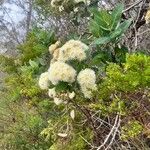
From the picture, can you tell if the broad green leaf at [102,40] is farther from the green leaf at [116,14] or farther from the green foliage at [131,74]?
the green foliage at [131,74]

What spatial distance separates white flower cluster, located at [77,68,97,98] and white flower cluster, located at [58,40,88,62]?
8 cm

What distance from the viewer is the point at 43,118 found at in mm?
5734

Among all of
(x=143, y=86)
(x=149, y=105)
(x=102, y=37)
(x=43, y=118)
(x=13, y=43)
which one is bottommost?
(x=13, y=43)

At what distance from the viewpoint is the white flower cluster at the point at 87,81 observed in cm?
259

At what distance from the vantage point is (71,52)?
2611 millimetres

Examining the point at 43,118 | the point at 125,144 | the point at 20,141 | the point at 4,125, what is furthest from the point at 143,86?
the point at 4,125

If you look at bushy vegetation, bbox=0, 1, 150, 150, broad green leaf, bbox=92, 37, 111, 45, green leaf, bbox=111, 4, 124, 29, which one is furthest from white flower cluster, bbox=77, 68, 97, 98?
green leaf, bbox=111, 4, 124, 29

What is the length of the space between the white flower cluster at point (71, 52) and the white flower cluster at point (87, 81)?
0.08m

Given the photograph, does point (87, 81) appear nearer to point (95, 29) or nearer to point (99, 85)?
point (99, 85)

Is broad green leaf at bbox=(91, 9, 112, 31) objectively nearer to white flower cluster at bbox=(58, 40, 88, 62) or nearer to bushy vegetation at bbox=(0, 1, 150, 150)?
bushy vegetation at bbox=(0, 1, 150, 150)

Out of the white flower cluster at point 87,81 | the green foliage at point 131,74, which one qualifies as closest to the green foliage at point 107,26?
the white flower cluster at point 87,81

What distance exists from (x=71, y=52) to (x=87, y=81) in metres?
0.16

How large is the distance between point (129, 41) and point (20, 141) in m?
3.07

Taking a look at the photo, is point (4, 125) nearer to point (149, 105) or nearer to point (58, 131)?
point (58, 131)
